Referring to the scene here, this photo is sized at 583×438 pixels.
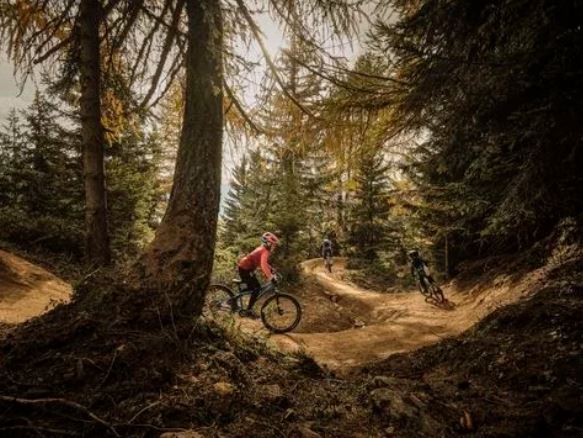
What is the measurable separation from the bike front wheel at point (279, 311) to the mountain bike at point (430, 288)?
6416 mm

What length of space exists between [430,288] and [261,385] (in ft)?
36.9

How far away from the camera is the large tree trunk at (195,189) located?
4.34m

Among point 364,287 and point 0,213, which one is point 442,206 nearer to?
point 364,287

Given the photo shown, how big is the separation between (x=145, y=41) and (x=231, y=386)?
5283 mm

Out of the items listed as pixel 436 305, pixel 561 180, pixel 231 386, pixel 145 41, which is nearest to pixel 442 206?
pixel 436 305

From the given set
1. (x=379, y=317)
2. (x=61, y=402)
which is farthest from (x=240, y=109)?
(x=379, y=317)

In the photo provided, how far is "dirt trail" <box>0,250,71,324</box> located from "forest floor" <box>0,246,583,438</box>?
383 cm

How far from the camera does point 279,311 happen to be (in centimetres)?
875

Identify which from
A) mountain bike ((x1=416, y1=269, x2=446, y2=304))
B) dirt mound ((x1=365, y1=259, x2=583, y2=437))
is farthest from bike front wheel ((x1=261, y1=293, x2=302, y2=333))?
mountain bike ((x1=416, y1=269, x2=446, y2=304))

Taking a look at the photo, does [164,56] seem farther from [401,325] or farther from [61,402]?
[401,325]

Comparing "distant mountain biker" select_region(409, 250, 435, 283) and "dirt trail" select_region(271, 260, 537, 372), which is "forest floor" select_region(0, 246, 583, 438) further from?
"distant mountain biker" select_region(409, 250, 435, 283)

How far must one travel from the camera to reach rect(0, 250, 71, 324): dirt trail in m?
7.12

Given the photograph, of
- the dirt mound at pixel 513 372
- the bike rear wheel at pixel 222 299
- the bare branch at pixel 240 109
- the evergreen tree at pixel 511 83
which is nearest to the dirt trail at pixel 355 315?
the bike rear wheel at pixel 222 299

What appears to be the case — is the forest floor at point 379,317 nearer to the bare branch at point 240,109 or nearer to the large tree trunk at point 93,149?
the large tree trunk at point 93,149
